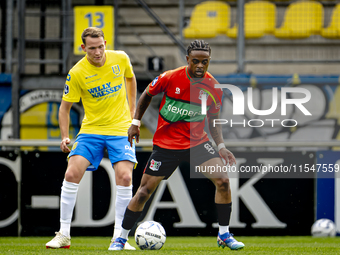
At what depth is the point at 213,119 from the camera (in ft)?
16.3

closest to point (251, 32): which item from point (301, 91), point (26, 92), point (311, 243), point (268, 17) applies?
point (268, 17)

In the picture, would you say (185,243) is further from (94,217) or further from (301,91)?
(301,91)

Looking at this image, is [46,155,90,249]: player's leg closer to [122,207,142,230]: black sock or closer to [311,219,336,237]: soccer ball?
[122,207,142,230]: black sock

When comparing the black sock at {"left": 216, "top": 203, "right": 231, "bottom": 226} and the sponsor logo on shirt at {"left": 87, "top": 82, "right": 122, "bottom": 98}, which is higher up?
the sponsor logo on shirt at {"left": 87, "top": 82, "right": 122, "bottom": 98}

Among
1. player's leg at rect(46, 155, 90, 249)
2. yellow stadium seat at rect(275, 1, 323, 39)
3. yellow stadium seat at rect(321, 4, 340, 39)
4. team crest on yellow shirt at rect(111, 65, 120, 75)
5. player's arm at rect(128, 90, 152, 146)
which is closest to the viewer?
player's arm at rect(128, 90, 152, 146)

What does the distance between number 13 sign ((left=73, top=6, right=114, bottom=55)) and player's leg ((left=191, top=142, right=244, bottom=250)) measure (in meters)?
4.81

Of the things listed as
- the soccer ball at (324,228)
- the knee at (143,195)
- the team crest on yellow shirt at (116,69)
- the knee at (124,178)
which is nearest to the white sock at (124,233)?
the knee at (143,195)

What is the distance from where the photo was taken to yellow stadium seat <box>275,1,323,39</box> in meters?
9.84

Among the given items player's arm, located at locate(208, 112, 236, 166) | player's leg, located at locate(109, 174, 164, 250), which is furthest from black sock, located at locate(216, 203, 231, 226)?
player's leg, located at locate(109, 174, 164, 250)

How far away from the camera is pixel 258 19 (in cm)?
1028

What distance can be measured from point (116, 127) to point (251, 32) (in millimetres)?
5912

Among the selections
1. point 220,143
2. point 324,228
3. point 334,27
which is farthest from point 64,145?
point 334,27

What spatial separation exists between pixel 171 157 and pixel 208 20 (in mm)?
5870

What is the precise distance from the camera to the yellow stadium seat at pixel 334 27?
9.95 m
